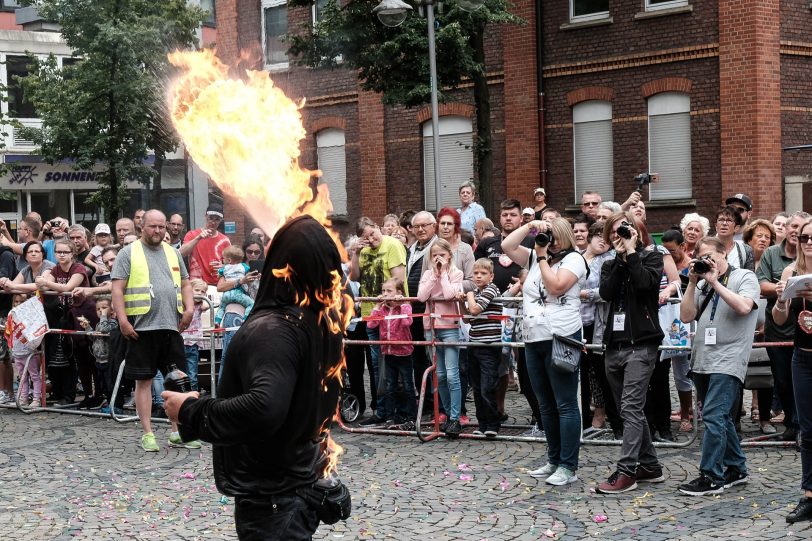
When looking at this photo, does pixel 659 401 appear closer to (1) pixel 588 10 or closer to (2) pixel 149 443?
(2) pixel 149 443

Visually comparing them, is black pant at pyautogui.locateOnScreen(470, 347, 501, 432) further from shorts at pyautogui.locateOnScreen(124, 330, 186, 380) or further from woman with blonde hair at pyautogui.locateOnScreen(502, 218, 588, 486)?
shorts at pyautogui.locateOnScreen(124, 330, 186, 380)

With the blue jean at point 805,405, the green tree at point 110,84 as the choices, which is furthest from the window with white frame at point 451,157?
the blue jean at point 805,405

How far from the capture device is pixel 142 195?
4119 centimetres

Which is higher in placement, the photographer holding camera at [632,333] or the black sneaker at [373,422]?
the photographer holding camera at [632,333]

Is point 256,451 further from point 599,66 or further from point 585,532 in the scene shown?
point 599,66

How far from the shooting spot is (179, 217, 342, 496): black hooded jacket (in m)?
4.07

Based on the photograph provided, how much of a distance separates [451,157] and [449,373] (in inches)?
597

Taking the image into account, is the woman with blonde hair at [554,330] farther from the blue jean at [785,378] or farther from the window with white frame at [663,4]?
the window with white frame at [663,4]

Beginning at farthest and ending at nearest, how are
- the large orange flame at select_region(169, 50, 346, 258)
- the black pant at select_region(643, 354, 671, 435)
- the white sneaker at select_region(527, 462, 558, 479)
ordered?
the black pant at select_region(643, 354, 671, 435)
the white sneaker at select_region(527, 462, 558, 479)
the large orange flame at select_region(169, 50, 346, 258)

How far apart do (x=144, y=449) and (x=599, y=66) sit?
14877 mm

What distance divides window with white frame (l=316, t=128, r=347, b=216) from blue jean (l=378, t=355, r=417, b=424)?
16609 mm

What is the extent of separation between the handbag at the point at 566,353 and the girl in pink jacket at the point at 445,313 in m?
2.16

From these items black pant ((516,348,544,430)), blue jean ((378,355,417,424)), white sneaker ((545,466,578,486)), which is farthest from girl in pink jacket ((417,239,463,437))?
white sneaker ((545,466,578,486))

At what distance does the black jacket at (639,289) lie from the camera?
7.98m
